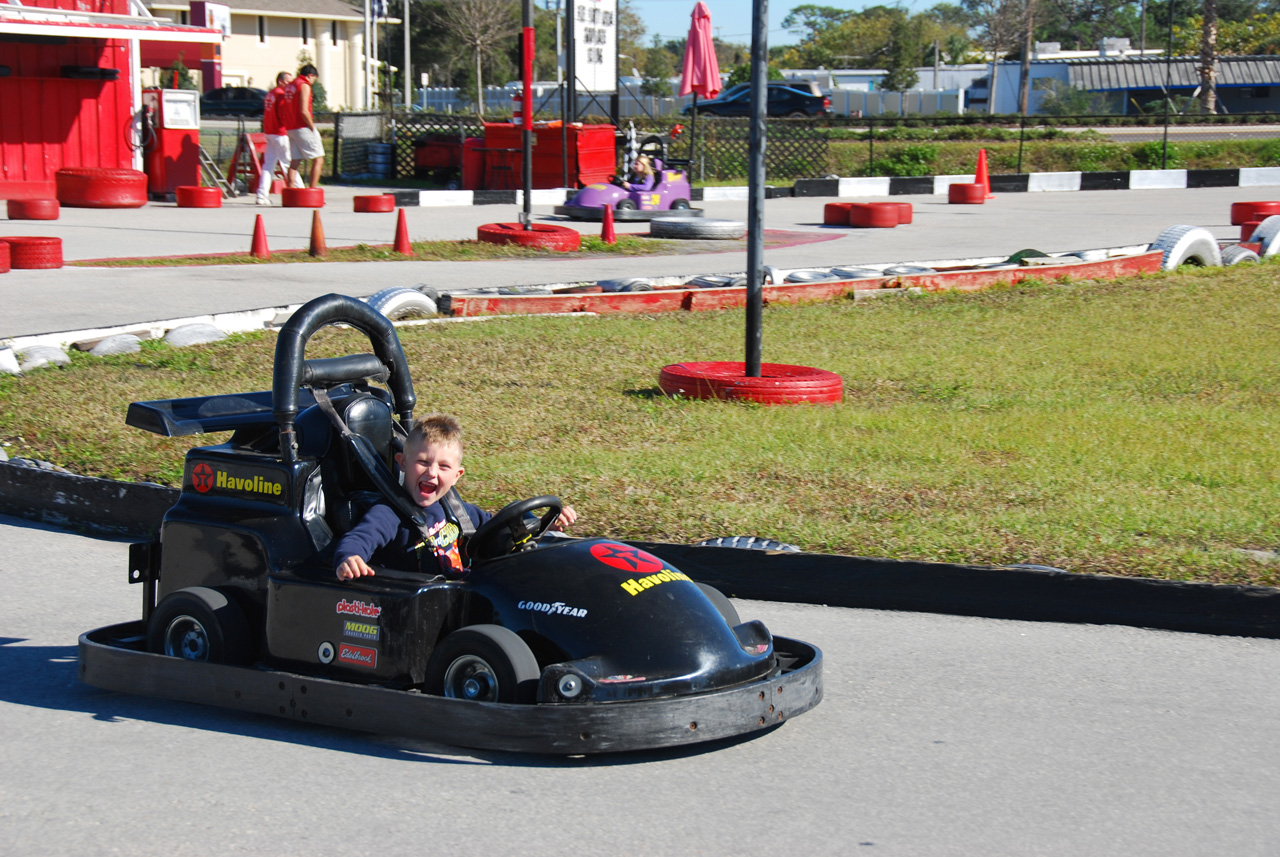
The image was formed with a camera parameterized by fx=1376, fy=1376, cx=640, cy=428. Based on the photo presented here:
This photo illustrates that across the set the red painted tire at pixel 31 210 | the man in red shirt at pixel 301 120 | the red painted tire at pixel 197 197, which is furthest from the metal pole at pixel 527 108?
the red painted tire at pixel 31 210

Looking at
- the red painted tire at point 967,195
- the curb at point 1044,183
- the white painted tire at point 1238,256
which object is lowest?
the white painted tire at point 1238,256

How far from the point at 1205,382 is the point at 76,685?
6.76 meters

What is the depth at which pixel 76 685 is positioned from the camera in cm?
410

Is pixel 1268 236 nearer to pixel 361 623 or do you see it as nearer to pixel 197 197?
pixel 197 197

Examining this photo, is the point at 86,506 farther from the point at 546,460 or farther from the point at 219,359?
the point at 219,359

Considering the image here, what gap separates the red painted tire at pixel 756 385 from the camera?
25.2 ft

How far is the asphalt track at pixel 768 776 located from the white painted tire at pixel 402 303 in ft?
19.3

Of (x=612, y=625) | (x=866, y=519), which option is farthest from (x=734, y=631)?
(x=866, y=519)

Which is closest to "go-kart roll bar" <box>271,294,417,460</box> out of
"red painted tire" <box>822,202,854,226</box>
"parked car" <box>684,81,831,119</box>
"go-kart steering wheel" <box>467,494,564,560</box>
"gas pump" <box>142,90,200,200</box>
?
"go-kart steering wheel" <box>467,494,564,560</box>

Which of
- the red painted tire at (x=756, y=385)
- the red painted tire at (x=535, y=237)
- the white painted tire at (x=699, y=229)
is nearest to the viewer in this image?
the red painted tire at (x=756, y=385)

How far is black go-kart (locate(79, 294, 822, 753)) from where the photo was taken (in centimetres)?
339

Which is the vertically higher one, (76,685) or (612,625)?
(612,625)

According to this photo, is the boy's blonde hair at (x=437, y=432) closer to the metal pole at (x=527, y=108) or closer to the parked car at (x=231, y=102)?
the metal pole at (x=527, y=108)

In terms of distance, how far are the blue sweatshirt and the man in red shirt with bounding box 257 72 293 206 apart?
56.2 ft
